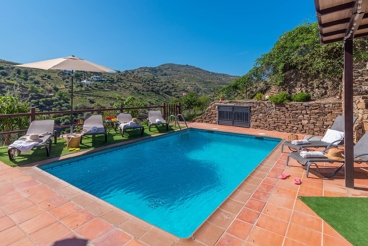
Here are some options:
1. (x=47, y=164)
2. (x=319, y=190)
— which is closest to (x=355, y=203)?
(x=319, y=190)

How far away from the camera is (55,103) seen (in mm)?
18672

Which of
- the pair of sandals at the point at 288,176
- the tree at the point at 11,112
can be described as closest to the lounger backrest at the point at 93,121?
the tree at the point at 11,112

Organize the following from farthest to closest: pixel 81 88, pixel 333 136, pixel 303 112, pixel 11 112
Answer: pixel 81 88 → pixel 303 112 → pixel 11 112 → pixel 333 136

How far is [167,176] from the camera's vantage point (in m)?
A: 4.58

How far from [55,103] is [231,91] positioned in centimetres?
1676

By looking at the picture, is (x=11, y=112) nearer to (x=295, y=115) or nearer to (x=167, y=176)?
(x=167, y=176)

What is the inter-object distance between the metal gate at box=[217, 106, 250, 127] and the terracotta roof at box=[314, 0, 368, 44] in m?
7.07

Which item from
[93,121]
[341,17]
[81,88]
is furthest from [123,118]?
[81,88]

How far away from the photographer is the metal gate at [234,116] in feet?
34.2

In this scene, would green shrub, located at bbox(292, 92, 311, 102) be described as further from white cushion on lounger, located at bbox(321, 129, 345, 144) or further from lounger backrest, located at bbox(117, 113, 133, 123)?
lounger backrest, located at bbox(117, 113, 133, 123)

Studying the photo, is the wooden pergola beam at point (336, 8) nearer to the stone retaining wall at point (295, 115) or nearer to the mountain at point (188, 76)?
the stone retaining wall at point (295, 115)

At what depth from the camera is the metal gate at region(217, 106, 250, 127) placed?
1041 cm

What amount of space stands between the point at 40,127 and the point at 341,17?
747 centimetres

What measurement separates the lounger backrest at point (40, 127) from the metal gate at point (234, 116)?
8.22m
